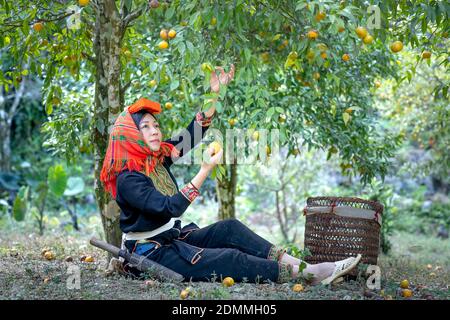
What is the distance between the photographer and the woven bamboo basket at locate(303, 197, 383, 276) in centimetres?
418

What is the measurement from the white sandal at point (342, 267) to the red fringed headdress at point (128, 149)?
1.24 m

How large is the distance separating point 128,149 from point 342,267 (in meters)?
1.44

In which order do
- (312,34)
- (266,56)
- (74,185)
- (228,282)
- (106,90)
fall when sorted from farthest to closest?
(74,185)
(266,56)
(106,90)
(312,34)
(228,282)

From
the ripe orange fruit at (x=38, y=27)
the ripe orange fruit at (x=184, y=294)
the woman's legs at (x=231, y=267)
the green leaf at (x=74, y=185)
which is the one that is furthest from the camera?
the green leaf at (x=74, y=185)

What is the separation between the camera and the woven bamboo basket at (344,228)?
418cm

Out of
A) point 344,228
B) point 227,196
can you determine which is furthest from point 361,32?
point 227,196

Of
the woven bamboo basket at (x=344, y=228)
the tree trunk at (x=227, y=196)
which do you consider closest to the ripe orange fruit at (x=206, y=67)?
the woven bamboo basket at (x=344, y=228)

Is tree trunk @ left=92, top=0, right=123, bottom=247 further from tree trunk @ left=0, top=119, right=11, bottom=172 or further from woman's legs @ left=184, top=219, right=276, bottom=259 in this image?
tree trunk @ left=0, top=119, right=11, bottom=172

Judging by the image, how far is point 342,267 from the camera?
3883 mm

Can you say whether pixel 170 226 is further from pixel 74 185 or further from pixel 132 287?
pixel 74 185

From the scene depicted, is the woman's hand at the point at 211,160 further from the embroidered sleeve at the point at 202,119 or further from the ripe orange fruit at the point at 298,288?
the ripe orange fruit at the point at 298,288

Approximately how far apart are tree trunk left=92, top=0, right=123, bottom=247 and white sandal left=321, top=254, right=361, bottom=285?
1587mm

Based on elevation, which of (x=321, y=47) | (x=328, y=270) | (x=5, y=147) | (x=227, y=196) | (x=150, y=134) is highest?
(x=321, y=47)

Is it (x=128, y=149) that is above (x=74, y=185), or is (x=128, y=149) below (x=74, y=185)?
above
